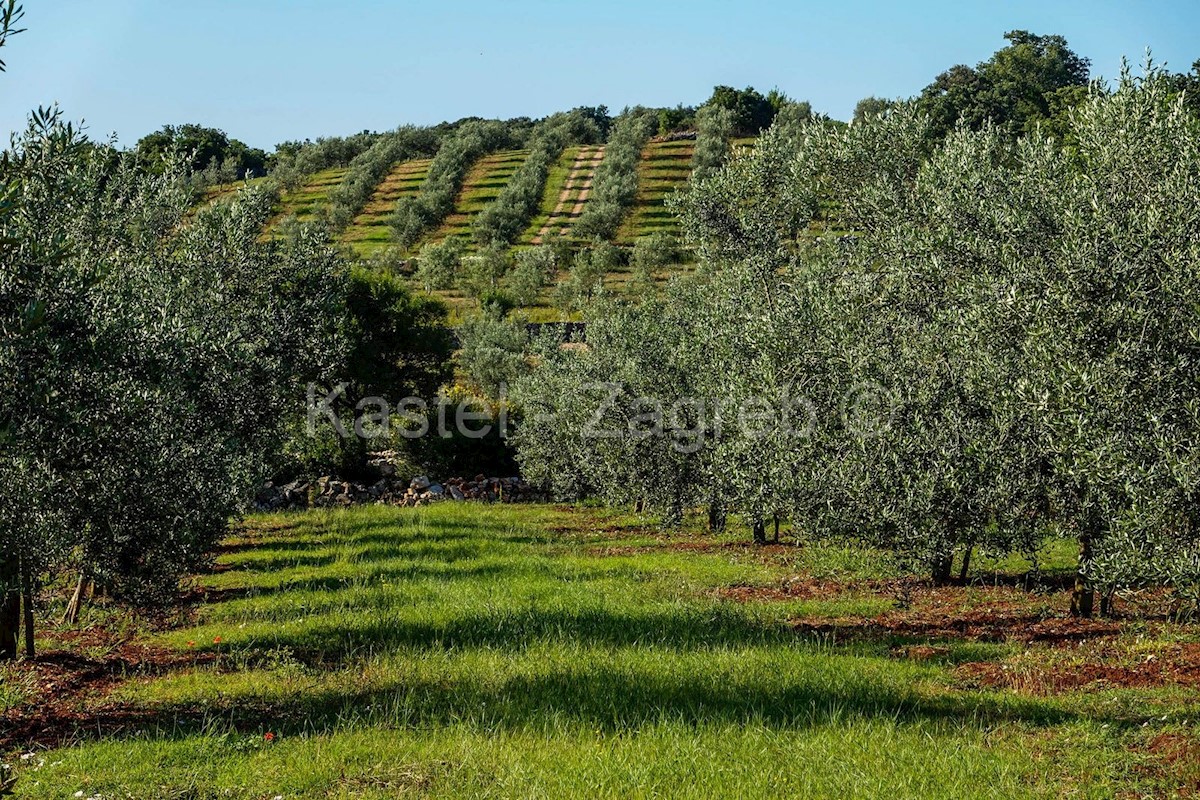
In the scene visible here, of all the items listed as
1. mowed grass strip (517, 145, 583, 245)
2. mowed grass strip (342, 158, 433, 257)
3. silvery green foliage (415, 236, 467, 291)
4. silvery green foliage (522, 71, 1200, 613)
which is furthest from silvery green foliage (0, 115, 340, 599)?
mowed grass strip (517, 145, 583, 245)

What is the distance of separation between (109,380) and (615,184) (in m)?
106

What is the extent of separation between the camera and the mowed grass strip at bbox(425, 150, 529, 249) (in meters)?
116

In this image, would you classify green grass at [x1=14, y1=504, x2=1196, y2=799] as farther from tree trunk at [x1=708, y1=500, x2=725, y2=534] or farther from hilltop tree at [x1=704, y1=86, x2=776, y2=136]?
hilltop tree at [x1=704, y1=86, x2=776, y2=136]

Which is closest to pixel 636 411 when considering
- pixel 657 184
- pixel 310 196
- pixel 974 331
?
pixel 974 331

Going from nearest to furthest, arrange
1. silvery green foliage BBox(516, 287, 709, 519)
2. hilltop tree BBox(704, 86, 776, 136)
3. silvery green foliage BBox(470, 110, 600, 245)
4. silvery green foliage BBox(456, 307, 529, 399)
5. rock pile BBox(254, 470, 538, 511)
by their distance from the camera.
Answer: silvery green foliage BBox(516, 287, 709, 519)
rock pile BBox(254, 470, 538, 511)
silvery green foliage BBox(456, 307, 529, 399)
silvery green foliage BBox(470, 110, 600, 245)
hilltop tree BBox(704, 86, 776, 136)

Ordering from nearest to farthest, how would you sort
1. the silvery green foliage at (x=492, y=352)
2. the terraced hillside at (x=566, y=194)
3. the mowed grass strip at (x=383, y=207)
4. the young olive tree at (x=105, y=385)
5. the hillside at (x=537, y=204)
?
1. the young olive tree at (x=105, y=385)
2. the silvery green foliage at (x=492, y=352)
3. the hillside at (x=537, y=204)
4. the terraced hillside at (x=566, y=194)
5. the mowed grass strip at (x=383, y=207)

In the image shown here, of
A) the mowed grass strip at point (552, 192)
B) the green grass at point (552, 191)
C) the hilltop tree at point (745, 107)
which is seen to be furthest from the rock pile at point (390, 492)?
the hilltop tree at point (745, 107)

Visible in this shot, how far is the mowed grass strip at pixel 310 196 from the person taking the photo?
390 ft

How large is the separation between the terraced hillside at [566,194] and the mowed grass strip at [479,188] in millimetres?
6936

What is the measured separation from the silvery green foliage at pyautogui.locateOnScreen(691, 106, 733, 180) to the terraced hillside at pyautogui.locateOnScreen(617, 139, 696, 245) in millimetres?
2454

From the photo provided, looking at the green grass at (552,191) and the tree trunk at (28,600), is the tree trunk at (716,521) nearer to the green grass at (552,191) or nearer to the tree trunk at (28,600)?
the tree trunk at (28,600)

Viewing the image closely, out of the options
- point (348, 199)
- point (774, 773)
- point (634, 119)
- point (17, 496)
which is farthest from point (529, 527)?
point (634, 119)

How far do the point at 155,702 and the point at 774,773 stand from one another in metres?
8.58

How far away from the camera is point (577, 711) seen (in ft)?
38.5
